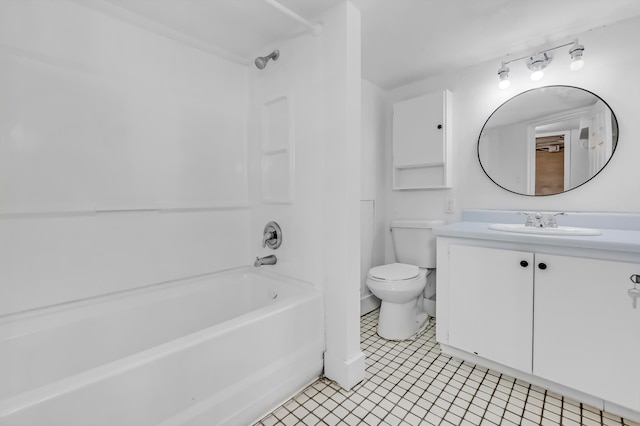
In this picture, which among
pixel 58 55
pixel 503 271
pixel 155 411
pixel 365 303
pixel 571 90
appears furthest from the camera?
pixel 365 303

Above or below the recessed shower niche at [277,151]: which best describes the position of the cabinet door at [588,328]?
below

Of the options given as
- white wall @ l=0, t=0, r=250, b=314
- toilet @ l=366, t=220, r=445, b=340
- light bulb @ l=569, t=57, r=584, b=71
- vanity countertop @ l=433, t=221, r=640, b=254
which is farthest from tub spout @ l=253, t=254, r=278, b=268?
light bulb @ l=569, t=57, r=584, b=71

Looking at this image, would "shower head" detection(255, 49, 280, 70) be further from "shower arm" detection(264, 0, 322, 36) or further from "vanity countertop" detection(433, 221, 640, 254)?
"vanity countertop" detection(433, 221, 640, 254)

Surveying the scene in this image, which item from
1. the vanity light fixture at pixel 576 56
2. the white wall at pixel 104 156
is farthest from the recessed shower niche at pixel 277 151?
the vanity light fixture at pixel 576 56

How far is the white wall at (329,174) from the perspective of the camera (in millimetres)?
1528

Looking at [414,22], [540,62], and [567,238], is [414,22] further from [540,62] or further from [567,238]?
[567,238]

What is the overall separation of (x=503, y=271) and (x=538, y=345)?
398 mm

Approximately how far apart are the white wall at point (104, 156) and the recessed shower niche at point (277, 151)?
10.9 inches

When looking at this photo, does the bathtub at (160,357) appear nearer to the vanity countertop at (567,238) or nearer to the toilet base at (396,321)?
the toilet base at (396,321)

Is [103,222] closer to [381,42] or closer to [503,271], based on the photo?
[381,42]

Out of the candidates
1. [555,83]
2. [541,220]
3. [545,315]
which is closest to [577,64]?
[555,83]

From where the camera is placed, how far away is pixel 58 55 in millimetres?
1347

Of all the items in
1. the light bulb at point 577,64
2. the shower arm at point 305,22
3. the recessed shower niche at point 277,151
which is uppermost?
the shower arm at point 305,22

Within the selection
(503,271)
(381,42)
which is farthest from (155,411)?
(381,42)
